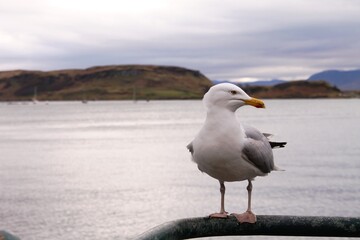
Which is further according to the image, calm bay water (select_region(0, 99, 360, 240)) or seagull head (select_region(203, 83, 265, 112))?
calm bay water (select_region(0, 99, 360, 240))

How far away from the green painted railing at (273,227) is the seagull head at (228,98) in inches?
39.2

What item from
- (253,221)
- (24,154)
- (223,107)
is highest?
(223,107)

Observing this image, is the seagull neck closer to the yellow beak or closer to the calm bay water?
the yellow beak

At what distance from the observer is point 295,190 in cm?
4744

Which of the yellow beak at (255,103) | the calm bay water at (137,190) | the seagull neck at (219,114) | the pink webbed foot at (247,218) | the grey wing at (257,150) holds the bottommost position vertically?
the calm bay water at (137,190)

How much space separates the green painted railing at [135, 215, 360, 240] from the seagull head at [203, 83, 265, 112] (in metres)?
1.00

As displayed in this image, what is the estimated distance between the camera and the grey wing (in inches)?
168

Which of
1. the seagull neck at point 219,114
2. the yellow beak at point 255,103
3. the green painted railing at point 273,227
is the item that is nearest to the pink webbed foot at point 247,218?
the green painted railing at point 273,227

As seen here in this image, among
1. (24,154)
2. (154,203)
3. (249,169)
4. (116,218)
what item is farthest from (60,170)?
(249,169)

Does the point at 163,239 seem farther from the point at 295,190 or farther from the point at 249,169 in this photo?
the point at 295,190

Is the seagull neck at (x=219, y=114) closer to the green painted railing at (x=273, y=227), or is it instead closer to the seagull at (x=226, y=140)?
the seagull at (x=226, y=140)

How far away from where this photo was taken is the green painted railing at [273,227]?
294 cm

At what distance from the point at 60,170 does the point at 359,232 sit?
6435cm

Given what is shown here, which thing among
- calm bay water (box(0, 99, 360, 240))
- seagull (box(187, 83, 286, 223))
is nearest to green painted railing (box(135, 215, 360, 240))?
seagull (box(187, 83, 286, 223))
